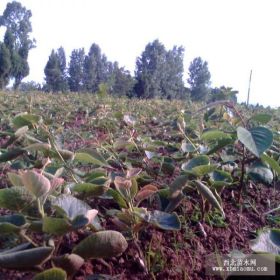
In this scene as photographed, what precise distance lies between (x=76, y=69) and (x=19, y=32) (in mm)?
4813

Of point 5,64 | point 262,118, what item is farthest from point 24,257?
point 5,64

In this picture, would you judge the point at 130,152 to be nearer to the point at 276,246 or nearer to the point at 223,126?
the point at 223,126

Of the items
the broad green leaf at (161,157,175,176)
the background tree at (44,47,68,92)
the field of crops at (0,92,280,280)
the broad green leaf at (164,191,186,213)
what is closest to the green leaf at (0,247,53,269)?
the field of crops at (0,92,280,280)

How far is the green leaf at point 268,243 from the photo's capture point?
0.83m

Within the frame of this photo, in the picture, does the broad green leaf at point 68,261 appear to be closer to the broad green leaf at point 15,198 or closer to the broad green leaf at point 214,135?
the broad green leaf at point 15,198

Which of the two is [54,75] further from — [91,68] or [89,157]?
[89,157]

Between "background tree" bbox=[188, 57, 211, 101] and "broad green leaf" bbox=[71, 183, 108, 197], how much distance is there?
27083 mm

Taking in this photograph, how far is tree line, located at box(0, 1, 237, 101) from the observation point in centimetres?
2400

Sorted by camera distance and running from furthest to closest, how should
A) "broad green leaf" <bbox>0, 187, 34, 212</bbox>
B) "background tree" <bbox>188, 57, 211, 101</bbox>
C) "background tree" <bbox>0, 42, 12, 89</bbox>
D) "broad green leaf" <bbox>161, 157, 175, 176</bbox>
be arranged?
"background tree" <bbox>188, 57, 211, 101</bbox>, "background tree" <bbox>0, 42, 12, 89</bbox>, "broad green leaf" <bbox>161, 157, 175, 176</bbox>, "broad green leaf" <bbox>0, 187, 34, 212</bbox>

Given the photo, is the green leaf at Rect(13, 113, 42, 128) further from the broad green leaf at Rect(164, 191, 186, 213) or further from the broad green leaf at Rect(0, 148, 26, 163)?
the broad green leaf at Rect(164, 191, 186, 213)

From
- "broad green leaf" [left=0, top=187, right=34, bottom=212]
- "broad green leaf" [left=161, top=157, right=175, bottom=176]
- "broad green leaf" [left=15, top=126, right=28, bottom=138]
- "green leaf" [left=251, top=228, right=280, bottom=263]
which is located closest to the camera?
"broad green leaf" [left=0, top=187, right=34, bottom=212]

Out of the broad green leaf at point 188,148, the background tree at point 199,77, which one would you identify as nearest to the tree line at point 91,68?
the background tree at point 199,77

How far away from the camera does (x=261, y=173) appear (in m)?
1.07

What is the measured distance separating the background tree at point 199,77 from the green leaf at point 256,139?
26863 mm
